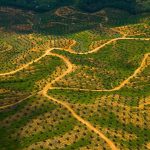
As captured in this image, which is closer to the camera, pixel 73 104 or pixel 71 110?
pixel 71 110

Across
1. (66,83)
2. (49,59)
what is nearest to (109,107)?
(66,83)

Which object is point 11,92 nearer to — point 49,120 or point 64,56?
point 49,120

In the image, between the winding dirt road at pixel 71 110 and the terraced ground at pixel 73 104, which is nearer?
the terraced ground at pixel 73 104

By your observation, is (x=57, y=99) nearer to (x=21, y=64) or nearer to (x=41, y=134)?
(x=41, y=134)

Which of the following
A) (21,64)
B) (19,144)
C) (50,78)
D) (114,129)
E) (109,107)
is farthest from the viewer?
(21,64)

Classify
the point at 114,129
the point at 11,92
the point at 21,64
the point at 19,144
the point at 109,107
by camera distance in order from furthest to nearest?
1. the point at 21,64
2. the point at 11,92
3. the point at 109,107
4. the point at 114,129
5. the point at 19,144

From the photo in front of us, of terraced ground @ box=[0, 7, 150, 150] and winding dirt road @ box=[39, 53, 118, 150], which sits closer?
terraced ground @ box=[0, 7, 150, 150]

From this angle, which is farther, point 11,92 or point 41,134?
point 11,92

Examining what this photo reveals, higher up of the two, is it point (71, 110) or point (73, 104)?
point (73, 104)

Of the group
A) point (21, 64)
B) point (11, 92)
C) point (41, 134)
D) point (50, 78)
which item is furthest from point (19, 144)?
point (21, 64)
